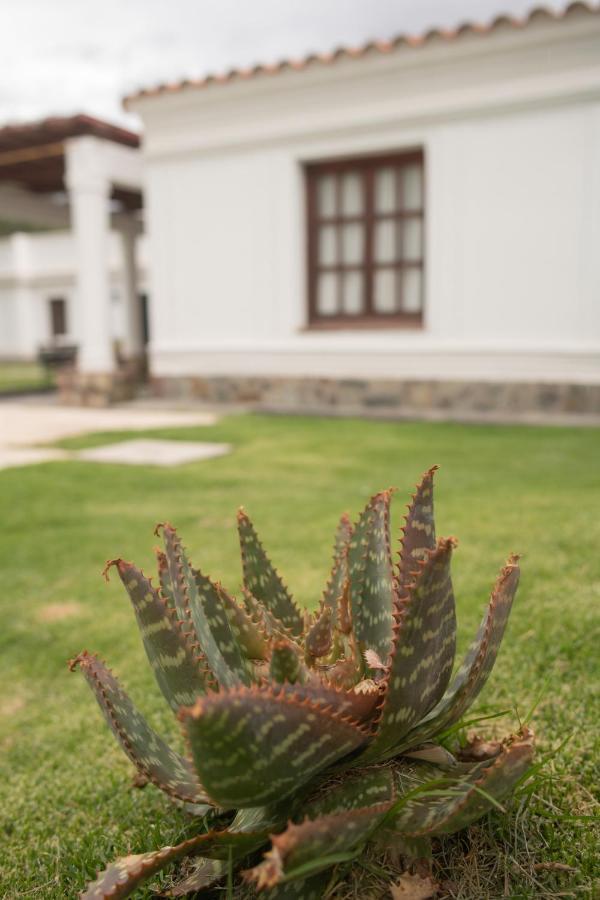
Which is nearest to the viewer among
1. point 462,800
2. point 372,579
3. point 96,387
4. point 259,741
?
point 259,741

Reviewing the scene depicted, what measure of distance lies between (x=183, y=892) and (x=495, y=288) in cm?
802

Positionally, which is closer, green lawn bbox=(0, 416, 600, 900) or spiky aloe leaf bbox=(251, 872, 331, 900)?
spiky aloe leaf bbox=(251, 872, 331, 900)

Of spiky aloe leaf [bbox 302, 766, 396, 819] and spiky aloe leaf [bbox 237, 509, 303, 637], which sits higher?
spiky aloe leaf [bbox 237, 509, 303, 637]

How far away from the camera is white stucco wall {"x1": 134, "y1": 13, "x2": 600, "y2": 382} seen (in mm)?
8148

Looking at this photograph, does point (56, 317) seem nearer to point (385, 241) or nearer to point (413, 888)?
point (385, 241)

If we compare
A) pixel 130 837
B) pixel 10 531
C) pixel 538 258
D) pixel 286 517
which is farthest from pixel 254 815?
pixel 538 258

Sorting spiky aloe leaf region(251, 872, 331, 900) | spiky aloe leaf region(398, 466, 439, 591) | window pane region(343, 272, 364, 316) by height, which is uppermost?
window pane region(343, 272, 364, 316)

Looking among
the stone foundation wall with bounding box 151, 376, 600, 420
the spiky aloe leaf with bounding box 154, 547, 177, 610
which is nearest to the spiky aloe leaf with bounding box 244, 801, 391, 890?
the spiky aloe leaf with bounding box 154, 547, 177, 610

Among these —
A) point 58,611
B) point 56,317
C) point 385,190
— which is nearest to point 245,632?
point 58,611

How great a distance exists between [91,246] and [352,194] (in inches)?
142

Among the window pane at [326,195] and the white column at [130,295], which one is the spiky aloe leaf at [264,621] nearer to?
the window pane at [326,195]

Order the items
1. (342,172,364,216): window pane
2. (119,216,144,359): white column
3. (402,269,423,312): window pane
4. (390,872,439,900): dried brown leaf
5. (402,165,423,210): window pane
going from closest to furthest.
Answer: (390,872,439,900): dried brown leaf → (402,165,423,210): window pane → (402,269,423,312): window pane → (342,172,364,216): window pane → (119,216,144,359): white column

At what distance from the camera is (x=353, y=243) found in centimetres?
970

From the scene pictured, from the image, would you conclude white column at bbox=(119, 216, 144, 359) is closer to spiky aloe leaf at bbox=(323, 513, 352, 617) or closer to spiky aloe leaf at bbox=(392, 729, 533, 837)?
spiky aloe leaf at bbox=(323, 513, 352, 617)
